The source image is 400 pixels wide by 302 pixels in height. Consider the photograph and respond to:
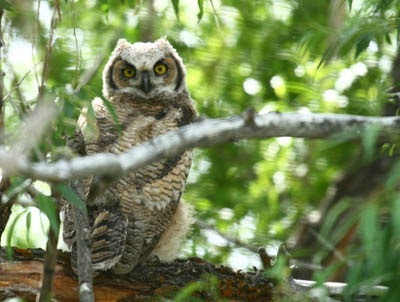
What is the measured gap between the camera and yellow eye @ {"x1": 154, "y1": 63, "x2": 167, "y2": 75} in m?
3.60

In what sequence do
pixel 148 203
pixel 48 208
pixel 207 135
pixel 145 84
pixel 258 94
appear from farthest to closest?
1. pixel 258 94
2. pixel 145 84
3. pixel 148 203
4. pixel 48 208
5. pixel 207 135

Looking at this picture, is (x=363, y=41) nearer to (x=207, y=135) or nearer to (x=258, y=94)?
(x=207, y=135)

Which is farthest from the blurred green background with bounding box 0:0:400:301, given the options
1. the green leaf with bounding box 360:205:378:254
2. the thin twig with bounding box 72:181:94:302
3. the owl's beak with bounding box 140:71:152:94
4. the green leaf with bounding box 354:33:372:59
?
the green leaf with bounding box 360:205:378:254

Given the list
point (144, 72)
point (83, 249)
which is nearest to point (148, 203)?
point (83, 249)

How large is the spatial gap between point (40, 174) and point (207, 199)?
324 cm

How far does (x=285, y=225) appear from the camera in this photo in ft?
14.0

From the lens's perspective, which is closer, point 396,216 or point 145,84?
point 396,216

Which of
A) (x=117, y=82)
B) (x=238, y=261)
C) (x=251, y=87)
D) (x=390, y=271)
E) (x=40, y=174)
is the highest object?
(x=251, y=87)

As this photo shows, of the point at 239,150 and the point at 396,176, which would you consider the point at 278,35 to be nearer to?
the point at 239,150

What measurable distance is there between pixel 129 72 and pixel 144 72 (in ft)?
0.38

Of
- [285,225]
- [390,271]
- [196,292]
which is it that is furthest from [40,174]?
[285,225]

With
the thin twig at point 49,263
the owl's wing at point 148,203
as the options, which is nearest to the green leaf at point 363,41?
the owl's wing at point 148,203

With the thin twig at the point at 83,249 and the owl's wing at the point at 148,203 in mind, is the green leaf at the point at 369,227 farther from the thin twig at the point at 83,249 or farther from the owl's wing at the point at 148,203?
the owl's wing at the point at 148,203

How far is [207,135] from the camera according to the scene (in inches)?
61.0
